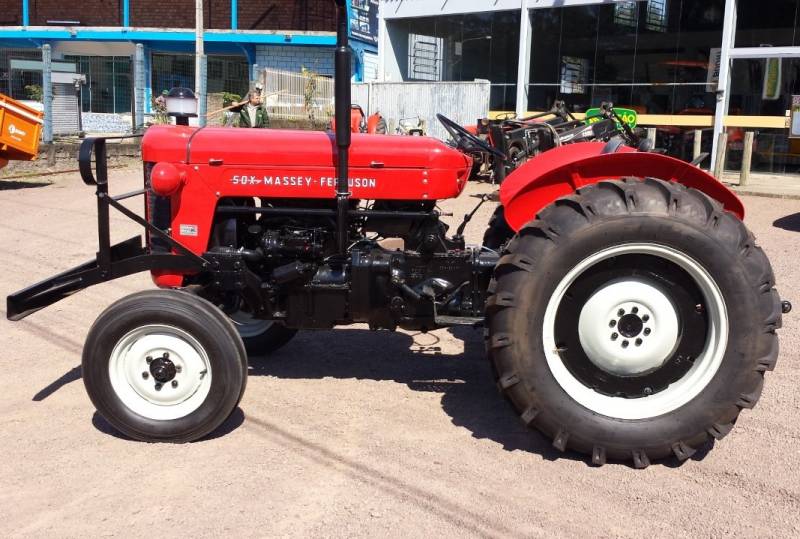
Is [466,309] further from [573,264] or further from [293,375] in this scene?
[293,375]

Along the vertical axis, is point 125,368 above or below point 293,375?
above

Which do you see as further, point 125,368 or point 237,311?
point 237,311

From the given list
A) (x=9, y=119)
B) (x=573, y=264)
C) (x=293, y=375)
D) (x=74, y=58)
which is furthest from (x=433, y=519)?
(x=74, y=58)

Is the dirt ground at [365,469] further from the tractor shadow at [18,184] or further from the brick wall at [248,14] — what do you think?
the brick wall at [248,14]

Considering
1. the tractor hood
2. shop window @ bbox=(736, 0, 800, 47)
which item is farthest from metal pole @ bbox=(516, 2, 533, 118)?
the tractor hood

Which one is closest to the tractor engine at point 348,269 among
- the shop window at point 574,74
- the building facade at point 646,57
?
the building facade at point 646,57

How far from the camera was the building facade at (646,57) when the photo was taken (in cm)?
1572

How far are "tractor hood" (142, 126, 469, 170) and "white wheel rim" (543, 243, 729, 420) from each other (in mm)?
1042

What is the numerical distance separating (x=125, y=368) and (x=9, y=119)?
10903mm

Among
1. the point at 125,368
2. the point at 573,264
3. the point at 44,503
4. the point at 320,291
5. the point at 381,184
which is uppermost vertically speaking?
the point at 381,184

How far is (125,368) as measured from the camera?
3768mm

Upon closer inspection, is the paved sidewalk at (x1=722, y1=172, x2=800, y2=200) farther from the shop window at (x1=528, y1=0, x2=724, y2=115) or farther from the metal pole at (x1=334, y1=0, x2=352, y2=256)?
the metal pole at (x1=334, y1=0, x2=352, y2=256)

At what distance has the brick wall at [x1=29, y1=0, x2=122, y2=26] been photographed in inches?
1077

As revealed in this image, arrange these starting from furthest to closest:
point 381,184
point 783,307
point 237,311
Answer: point 237,311 < point 381,184 < point 783,307
